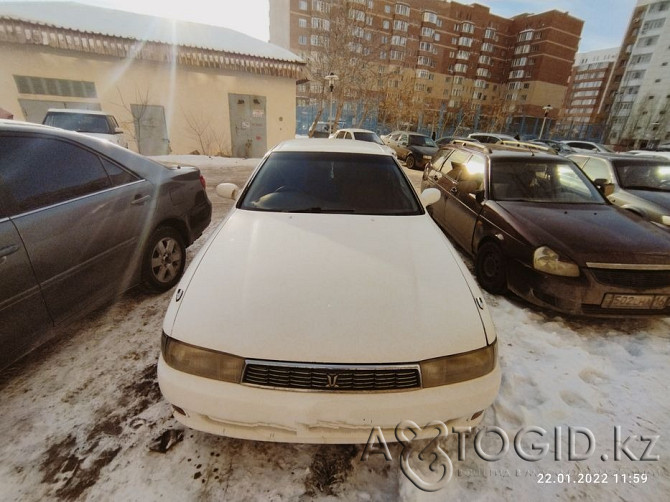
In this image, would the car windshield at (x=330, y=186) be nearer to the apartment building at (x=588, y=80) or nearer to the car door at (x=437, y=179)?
the car door at (x=437, y=179)

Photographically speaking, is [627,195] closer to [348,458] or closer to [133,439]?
[348,458]

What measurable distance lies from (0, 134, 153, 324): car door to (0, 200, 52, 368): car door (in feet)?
0.14

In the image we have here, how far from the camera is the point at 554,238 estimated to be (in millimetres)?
2857

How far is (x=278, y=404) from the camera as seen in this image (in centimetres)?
131

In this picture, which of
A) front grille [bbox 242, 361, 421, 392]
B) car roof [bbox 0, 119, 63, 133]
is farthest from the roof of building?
front grille [bbox 242, 361, 421, 392]

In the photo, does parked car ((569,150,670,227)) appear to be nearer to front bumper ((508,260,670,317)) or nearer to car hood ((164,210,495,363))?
front bumper ((508,260,670,317))

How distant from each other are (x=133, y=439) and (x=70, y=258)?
1320 mm

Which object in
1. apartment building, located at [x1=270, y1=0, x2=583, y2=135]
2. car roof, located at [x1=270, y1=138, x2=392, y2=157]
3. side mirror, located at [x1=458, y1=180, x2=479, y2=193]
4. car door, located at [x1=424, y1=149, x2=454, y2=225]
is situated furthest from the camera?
apartment building, located at [x1=270, y1=0, x2=583, y2=135]

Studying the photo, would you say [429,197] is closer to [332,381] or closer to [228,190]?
[228,190]

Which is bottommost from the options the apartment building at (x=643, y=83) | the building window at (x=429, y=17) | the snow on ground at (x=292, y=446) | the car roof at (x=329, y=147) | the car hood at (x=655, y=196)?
the snow on ground at (x=292, y=446)

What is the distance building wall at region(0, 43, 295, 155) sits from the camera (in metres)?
10.3

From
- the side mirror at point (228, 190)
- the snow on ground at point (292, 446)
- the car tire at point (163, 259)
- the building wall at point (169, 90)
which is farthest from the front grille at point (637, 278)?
the building wall at point (169, 90)

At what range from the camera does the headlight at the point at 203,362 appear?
1340mm

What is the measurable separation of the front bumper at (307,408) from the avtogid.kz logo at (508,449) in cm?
24
